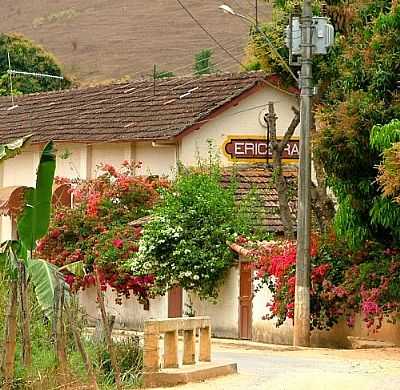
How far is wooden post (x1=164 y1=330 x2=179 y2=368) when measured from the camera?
17.3 m

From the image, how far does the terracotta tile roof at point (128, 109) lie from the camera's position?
123 ft

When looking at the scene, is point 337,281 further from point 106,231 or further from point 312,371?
point 106,231

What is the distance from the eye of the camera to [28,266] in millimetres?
17141

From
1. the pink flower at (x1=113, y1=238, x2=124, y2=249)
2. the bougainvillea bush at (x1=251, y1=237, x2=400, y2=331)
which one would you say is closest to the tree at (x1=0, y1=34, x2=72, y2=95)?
the pink flower at (x1=113, y1=238, x2=124, y2=249)

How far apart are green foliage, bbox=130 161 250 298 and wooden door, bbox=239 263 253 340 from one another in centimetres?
56

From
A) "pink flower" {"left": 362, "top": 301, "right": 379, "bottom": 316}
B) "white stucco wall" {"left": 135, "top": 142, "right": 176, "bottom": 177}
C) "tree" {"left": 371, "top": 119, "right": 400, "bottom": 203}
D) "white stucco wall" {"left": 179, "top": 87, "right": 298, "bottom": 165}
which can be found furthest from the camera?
"white stucco wall" {"left": 135, "top": 142, "right": 176, "bottom": 177}

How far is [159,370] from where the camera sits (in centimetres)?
1697

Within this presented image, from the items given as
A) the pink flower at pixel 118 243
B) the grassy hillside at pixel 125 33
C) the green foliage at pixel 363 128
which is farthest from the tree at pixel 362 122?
the grassy hillside at pixel 125 33

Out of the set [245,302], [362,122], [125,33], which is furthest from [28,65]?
[362,122]

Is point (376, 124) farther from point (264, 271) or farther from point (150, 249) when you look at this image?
point (150, 249)

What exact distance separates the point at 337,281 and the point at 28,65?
40642 millimetres

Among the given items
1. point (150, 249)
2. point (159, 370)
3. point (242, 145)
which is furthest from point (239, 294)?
point (159, 370)

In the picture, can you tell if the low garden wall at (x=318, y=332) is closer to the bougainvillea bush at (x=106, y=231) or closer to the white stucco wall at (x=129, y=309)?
the bougainvillea bush at (x=106, y=231)

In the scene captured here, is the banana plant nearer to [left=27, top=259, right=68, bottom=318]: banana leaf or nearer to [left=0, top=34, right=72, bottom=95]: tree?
[left=27, top=259, right=68, bottom=318]: banana leaf
